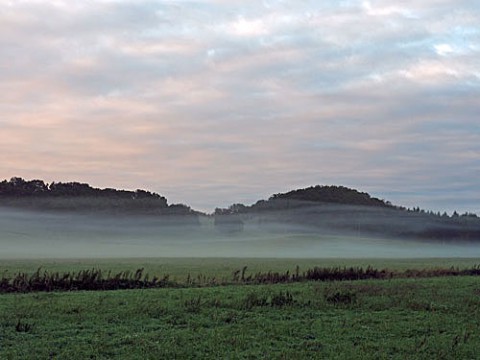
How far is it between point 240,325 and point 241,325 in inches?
1.2

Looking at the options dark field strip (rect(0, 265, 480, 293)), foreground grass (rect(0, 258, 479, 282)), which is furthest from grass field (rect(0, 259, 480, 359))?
foreground grass (rect(0, 258, 479, 282))

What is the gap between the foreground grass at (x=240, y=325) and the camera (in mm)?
16547

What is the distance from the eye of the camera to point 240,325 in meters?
20.0

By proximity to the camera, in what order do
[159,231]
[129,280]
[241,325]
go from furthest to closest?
1. [159,231]
2. [129,280]
3. [241,325]

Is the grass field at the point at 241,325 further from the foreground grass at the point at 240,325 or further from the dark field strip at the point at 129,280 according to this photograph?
the dark field strip at the point at 129,280

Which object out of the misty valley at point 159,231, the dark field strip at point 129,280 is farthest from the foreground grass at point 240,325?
the misty valley at point 159,231

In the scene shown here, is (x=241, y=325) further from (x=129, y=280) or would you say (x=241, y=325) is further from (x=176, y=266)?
(x=176, y=266)

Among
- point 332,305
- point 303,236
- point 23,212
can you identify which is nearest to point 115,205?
point 23,212

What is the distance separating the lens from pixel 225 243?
132 metres

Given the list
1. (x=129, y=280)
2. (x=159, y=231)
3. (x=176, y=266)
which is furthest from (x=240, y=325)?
(x=159, y=231)

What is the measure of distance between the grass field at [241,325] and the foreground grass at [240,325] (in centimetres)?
3

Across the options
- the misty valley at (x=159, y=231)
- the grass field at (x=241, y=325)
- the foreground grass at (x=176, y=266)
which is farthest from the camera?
the misty valley at (x=159, y=231)

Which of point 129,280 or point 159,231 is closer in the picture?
point 129,280

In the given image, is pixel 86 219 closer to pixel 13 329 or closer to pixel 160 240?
pixel 160 240
